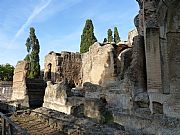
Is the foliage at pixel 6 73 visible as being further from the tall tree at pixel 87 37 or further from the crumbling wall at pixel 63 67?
the crumbling wall at pixel 63 67

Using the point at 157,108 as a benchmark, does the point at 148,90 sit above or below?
above

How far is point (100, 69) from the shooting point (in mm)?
21141

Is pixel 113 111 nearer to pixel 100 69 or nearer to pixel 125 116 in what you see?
pixel 125 116

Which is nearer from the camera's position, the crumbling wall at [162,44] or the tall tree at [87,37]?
the crumbling wall at [162,44]

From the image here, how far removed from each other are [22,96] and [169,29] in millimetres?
14154

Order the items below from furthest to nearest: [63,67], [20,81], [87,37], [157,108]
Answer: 1. [87,37]
2. [63,67]
3. [20,81]
4. [157,108]

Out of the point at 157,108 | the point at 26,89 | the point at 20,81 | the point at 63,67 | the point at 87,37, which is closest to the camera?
the point at 157,108

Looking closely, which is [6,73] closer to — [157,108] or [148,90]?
[148,90]

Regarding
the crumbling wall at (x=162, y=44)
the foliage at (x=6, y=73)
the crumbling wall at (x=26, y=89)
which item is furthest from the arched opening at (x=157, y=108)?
the foliage at (x=6, y=73)

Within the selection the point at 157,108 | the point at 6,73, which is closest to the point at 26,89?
the point at 157,108

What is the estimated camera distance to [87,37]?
32.1 m

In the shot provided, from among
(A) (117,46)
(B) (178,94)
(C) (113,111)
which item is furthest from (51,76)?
(B) (178,94)

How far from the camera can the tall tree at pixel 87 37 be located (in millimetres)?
31641

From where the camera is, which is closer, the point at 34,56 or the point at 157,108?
the point at 157,108
